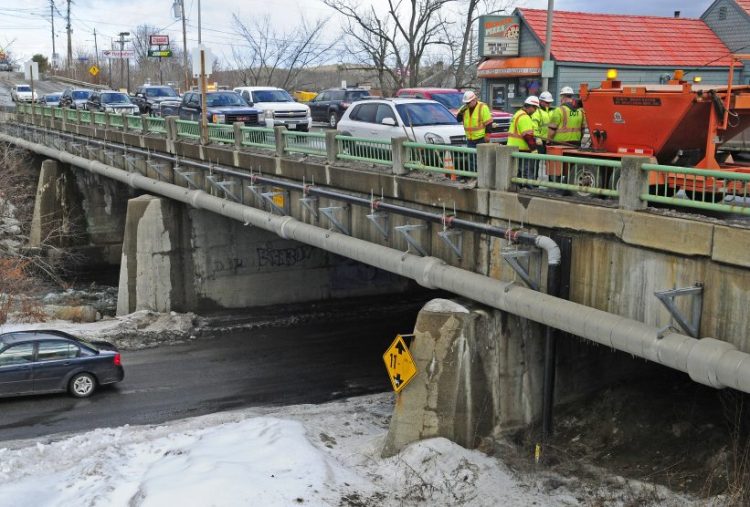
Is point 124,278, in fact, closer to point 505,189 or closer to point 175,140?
point 175,140

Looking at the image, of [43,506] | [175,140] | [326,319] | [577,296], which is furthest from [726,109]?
[175,140]

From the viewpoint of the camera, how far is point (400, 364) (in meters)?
11.9

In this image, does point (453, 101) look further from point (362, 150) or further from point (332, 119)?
point (362, 150)

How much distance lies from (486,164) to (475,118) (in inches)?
90.1

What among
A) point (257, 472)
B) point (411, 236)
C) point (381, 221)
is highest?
point (381, 221)

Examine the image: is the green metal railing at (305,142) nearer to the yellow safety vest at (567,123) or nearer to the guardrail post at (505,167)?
the yellow safety vest at (567,123)

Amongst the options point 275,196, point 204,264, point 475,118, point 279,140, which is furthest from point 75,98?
point 475,118

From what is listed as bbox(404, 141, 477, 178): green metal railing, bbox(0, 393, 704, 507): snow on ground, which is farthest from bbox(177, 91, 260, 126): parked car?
bbox(0, 393, 704, 507): snow on ground

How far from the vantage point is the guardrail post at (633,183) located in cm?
966

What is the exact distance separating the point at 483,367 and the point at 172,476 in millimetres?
4446

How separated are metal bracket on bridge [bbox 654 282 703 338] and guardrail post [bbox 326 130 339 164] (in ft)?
28.7

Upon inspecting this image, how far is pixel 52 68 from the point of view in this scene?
11594 cm

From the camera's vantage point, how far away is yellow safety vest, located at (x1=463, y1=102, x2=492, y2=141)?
14125mm

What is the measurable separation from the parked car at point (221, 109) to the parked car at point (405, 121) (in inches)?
357
